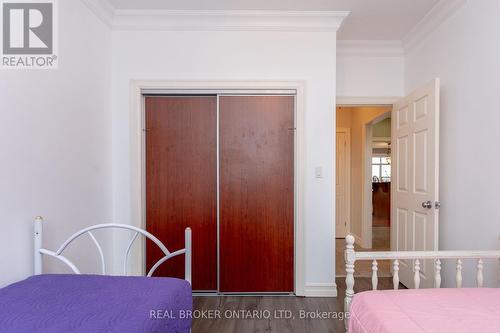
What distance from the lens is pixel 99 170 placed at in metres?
2.30

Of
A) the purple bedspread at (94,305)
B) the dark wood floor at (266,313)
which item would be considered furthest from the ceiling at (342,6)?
the dark wood floor at (266,313)

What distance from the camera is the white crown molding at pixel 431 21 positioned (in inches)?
86.3

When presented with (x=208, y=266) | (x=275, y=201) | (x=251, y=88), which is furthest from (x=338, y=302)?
(x=251, y=88)

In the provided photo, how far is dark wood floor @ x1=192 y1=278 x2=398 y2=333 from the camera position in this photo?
203 cm

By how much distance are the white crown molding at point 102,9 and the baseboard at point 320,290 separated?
2992 mm

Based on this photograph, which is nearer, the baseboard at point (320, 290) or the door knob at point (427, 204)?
the door knob at point (427, 204)

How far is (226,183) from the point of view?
2.54 meters

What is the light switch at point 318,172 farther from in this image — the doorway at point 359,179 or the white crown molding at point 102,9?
the white crown molding at point 102,9

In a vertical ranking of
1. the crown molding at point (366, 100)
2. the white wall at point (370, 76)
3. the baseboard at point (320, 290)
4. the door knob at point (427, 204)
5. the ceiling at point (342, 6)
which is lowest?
the baseboard at point (320, 290)

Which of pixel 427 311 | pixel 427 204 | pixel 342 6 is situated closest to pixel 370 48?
pixel 342 6

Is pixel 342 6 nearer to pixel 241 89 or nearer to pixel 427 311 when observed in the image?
pixel 241 89

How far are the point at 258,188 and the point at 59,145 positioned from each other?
5.18 ft

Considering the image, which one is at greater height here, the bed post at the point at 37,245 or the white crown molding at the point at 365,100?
the white crown molding at the point at 365,100

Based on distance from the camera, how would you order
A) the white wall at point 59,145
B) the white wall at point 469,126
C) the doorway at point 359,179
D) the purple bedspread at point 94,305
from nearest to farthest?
the purple bedspread at point 94,305
the white wall at point 59,145
the white wall at point 469,126
the doorway at point 359,179
